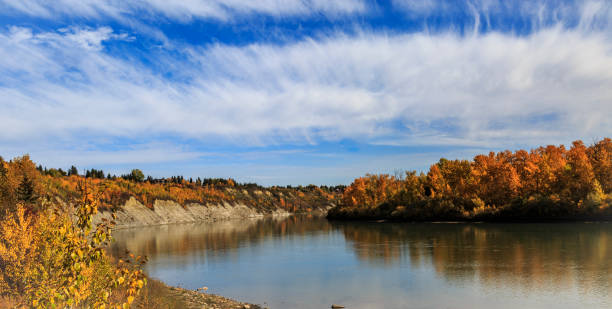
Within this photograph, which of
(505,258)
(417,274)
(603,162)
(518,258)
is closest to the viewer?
(417,274)

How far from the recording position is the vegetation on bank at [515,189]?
282ft

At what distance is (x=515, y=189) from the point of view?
97375 millimetres

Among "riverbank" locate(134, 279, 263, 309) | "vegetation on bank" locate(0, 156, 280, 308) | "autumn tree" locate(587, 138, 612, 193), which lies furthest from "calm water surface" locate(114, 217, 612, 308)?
"autumn tree" locate(587, 138, 612, 193)

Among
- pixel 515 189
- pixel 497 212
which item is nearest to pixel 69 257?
pixel 497 212

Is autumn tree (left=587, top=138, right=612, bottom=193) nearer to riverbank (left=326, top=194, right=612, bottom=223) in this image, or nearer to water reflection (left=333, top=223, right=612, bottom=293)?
riverbank (left=326, top=194, right=612, bottom=223)

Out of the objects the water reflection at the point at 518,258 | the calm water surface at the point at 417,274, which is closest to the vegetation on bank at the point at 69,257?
the calm water surface at the point at 417,274

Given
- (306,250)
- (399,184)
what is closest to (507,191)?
(399,184)

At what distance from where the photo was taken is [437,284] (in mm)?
29438

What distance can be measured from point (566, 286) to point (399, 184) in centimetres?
12765

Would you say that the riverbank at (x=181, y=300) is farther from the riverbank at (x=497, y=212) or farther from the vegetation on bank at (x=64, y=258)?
the riverbank at (x=497, y=212)

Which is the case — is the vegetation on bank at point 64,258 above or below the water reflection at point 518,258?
above

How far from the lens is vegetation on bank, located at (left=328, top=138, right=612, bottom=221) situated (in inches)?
3388

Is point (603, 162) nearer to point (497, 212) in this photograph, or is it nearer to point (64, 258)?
point (497, 212)

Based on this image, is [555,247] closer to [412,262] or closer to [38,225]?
[412,262]
